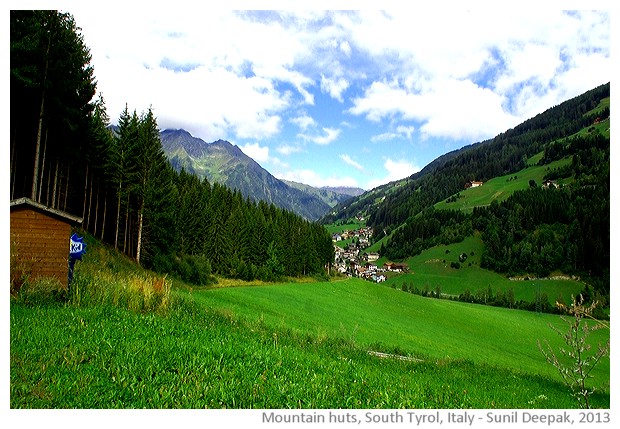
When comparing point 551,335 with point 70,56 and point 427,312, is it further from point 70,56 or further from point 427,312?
point 70,56

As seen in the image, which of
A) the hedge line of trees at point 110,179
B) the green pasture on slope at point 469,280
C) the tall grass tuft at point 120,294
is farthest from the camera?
the green pasture on slope at point 469,280

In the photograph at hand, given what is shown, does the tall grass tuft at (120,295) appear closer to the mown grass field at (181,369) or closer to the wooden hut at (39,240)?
the mown grass field at (181,369)

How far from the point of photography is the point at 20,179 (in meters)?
32.1

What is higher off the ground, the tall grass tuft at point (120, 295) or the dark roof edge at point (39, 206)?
the dark roof edge at point (39, 206)

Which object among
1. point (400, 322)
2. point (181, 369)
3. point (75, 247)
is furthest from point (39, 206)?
point (400, 322)

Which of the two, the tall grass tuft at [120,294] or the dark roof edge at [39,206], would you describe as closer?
the tall grass tuft at [120,294]

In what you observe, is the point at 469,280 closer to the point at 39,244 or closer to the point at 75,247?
the point at 75,247

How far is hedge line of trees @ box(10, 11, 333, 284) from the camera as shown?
24.7 metres

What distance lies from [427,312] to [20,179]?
53.5 meters

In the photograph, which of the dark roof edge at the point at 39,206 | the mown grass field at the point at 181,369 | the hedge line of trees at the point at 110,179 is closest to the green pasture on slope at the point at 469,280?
the hedge line of trees at the point at 110,179

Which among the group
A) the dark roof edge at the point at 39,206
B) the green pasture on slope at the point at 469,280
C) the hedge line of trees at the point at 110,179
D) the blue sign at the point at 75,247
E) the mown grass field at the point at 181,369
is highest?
the hedge line of trees at the point at 110,179

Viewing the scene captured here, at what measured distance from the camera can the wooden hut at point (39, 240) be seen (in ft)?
38.3

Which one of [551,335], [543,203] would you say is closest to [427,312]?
[551,335]
